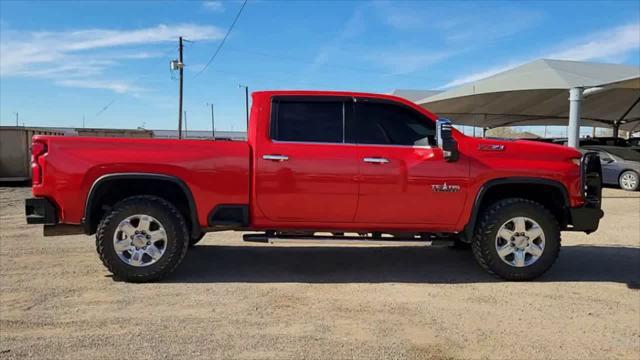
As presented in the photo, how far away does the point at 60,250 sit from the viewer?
6.80 meters

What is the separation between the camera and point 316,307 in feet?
Result: 15.4

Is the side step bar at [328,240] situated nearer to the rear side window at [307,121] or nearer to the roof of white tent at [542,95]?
the rear side window at [307,121]

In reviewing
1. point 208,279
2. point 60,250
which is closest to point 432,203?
point 208,279

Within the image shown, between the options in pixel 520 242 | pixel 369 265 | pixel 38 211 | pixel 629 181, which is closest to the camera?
pixel 38 211

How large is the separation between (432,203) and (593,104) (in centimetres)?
2475

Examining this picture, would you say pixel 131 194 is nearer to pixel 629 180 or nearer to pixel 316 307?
pixel 316 307

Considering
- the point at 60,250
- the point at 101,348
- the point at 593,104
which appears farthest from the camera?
the point at 593,104

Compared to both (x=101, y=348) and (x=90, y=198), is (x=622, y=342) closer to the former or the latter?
(x=101, y=348)

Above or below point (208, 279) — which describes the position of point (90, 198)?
above

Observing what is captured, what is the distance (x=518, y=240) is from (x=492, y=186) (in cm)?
64

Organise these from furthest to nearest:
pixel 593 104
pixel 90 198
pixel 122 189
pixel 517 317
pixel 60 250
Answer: pixel 593 104 < pixel 60 250 < pixel 122 189 < pixel 90 198 < pixel 517 317

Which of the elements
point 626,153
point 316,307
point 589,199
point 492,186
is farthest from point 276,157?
point 626,153

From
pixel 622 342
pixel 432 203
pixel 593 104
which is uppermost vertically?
pixel 593 104

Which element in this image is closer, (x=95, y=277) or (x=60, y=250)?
(x=95, y=277)
